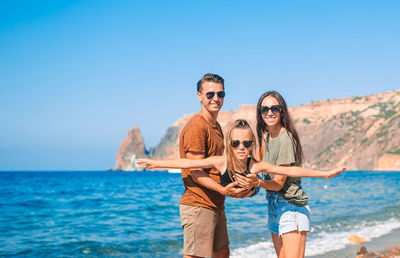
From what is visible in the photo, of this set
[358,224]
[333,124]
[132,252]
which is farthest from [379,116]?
Answer: [132,252]

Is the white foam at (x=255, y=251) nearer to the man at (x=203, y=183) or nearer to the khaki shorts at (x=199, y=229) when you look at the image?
the man at (x=203, y=183)

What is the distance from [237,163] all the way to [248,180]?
8.0 inches

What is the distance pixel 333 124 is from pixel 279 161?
130175mm

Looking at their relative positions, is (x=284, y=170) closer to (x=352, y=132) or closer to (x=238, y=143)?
(x=238, y=143)

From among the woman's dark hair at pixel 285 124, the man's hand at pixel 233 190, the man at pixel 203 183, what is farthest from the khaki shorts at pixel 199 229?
the woman's dark hair at pixel 285 124

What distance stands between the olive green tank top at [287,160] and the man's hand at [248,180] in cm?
41

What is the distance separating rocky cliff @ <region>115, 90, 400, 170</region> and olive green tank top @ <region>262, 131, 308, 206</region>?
9250 cm

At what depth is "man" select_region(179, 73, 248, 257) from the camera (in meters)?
3.86

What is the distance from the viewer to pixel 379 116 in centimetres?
11419

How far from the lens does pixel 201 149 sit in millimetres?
3848

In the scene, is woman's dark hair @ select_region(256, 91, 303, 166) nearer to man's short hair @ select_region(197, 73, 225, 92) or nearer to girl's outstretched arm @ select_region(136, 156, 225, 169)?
man's short hair @ select_region(197, 73, 225, 92)

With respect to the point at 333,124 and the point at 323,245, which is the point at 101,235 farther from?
the point at 333,124

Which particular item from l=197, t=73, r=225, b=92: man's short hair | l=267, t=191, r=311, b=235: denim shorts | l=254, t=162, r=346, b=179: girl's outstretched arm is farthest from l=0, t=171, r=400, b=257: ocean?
l=197, t=73, r=225, b=92: man's short hair

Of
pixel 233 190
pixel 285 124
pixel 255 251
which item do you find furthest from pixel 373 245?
pixel 233 190
